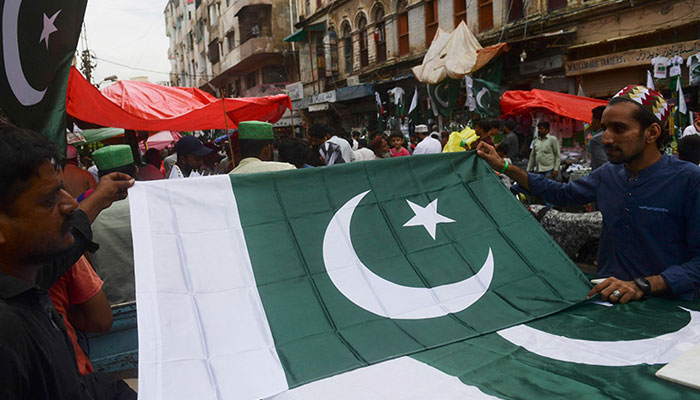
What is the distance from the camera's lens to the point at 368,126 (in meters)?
20.6

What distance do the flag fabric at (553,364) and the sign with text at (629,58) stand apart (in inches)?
390

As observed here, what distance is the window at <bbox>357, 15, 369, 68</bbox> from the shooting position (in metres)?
21.6

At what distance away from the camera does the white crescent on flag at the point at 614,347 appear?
1.86 metres

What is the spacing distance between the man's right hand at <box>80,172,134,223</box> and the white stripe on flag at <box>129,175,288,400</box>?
70 millimetres

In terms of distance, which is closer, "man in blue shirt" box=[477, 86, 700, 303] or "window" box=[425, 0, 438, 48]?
"man in blue shirt" box=[477, 86, 700, 303]

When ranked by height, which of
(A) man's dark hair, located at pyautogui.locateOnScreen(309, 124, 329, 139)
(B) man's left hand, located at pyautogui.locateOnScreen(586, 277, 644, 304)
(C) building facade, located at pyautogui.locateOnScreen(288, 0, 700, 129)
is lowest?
(B) man's left hand, located at pyautogui.locateOnScreen(586, 277, 644, 304)

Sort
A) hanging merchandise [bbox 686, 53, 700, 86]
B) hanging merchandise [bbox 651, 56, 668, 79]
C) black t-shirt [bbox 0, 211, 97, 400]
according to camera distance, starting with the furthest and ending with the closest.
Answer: hanging merchandise [bbox 651, 56, 668, 79]
hanging merchandise [bbox 686, 53, 700, 86]
black t-shirt [bbox 0, 211, 97, 400]

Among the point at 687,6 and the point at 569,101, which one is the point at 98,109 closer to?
the point at 569,101

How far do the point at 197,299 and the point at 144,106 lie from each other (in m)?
5.11

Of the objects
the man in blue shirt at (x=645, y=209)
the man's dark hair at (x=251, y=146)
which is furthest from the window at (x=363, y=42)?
the man in blue shirt at (x=645, y=209)

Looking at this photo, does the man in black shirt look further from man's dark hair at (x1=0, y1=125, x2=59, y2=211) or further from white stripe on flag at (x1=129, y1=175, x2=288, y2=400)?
white stripe on flag at (x1=129, y1=175, x2=288, y2=400)

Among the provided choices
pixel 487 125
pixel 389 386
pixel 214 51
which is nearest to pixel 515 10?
pixel 487 125

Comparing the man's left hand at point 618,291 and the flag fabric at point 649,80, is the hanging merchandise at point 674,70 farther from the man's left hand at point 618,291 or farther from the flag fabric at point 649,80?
the man's left hand at point 618,291

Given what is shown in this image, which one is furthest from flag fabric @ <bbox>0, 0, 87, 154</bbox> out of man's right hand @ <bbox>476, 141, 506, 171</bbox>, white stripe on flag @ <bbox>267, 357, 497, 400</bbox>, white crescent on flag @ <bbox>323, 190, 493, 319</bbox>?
man's right hand @ <bbox>476, 141, 506, 171</bbox>
